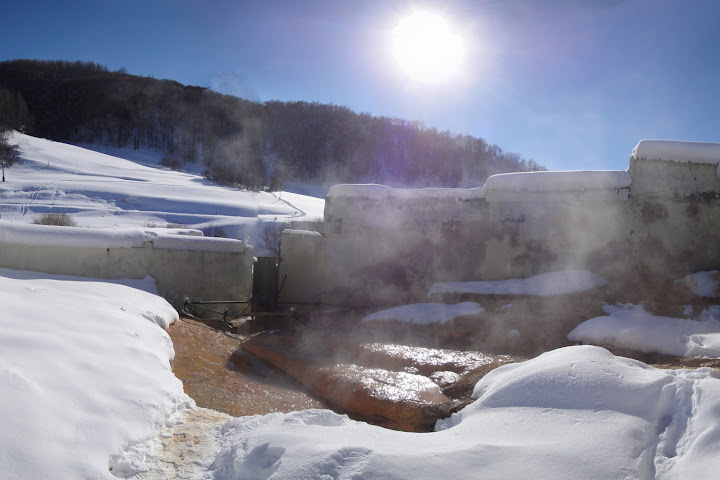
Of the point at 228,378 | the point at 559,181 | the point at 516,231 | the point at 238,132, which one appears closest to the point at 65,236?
the point at 228,378

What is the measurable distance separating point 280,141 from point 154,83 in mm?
27351

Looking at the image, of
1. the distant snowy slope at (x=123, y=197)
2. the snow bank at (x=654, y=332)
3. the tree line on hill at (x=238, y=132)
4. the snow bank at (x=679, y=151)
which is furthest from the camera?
the tree line on hill at (x=238, y=132)

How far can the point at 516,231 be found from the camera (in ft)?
28.6

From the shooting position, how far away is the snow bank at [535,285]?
25.5 feet

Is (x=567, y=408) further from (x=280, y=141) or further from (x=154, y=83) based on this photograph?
(x=154, y=83)

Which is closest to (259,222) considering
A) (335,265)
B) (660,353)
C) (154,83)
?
(335,265)

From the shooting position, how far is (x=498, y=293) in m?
8.09

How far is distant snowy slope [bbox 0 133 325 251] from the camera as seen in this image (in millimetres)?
27250

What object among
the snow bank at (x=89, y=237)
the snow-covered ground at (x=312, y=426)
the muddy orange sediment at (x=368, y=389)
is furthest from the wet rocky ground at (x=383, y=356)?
the snow bank at (x=89, y=237)

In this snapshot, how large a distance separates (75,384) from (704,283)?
7.85 metres

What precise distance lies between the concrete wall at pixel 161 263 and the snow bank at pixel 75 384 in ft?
7.86

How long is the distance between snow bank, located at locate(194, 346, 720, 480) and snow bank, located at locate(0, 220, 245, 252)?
616cm

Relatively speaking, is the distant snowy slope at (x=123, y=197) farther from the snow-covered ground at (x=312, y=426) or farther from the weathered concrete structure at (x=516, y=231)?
the snow-covered ground at (x=312, y=426)

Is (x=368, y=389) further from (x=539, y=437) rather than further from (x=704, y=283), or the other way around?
(x=704, y=283)
